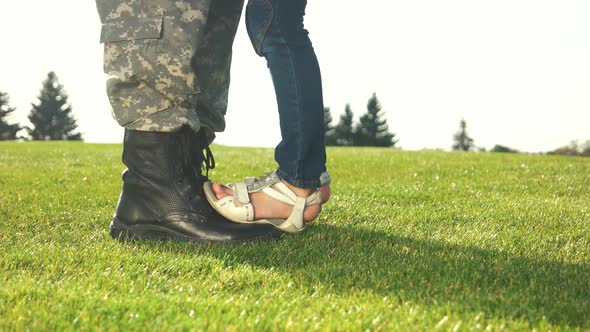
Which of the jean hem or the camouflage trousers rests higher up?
the camouflage trousers

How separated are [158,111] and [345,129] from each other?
57.5 meters

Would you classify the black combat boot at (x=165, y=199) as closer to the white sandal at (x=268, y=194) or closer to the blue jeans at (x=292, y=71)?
the white sandal at (x=268, y=194)

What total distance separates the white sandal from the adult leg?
3.3 inches

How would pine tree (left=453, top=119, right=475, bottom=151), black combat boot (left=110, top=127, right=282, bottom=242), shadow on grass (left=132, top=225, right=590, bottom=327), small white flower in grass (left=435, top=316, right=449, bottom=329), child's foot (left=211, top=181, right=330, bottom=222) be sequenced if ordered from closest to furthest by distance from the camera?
1. small white flower in grass (left=435, top=316, right=449, bottom=329)
2. shadow on grass (left=132, top=225, right=590, bottom=327)
3. black combat boot (left=110, top=127, right=282, bottom=242)
4. child's foot (left=211, top=181, right=330, bottom=222)
5. pine tree (left=453, top=119, right=475, bottom=151)

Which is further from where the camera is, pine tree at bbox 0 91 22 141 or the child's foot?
pine tree at bbox 0 91 22 141

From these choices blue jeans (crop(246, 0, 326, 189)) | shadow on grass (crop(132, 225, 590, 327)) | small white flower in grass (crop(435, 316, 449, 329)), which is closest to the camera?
small white flower in grass (crop(435, 316, 449, 329))

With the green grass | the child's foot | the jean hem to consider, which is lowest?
the green grass

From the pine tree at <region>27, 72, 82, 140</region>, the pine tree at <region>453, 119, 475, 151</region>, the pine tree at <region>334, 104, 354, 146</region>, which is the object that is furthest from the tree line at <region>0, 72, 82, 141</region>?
the pine tree at <region>453, 119, 475, 151</region>

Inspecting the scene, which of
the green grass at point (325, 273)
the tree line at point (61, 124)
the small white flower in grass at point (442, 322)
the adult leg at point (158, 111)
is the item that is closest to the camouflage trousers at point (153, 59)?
the adult leg at point (158, 111)

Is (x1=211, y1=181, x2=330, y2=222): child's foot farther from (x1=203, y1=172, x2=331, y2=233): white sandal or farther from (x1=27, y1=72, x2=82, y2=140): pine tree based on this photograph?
(x1=27, y1=72, x2=82, y2=140): pine tree

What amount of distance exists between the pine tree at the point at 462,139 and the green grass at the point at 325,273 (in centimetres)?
8059

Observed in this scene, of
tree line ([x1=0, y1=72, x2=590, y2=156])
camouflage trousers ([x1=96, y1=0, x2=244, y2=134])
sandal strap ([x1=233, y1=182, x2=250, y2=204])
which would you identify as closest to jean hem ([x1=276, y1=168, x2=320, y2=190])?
sandal strap ([x1=233, y1=182, x2=250, y2=204])

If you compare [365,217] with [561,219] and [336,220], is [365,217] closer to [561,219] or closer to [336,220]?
[336,220]

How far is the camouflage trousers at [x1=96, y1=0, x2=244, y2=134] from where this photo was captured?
3.10 metres
